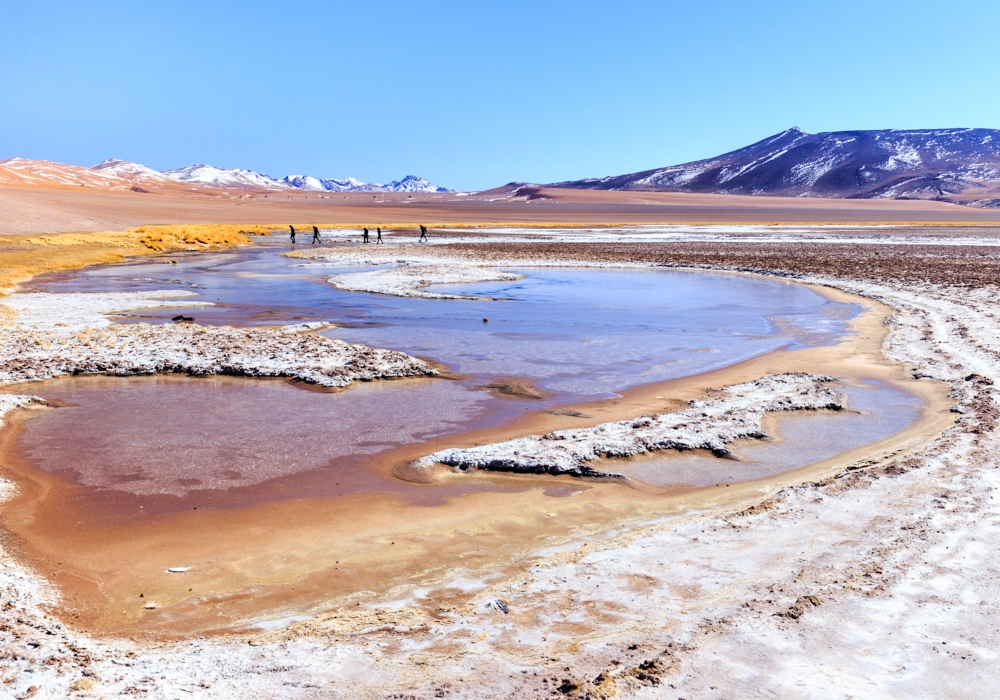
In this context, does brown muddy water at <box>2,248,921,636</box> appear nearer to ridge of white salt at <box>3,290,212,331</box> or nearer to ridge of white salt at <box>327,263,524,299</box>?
ridge of white salt at <box>3,290,212,331</box>

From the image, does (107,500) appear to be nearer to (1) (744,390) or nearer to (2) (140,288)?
(1) (744,390)

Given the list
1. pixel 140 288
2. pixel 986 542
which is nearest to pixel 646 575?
pixel 986 542

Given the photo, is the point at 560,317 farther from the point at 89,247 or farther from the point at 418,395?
the point at 89,247

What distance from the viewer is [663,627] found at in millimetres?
3578

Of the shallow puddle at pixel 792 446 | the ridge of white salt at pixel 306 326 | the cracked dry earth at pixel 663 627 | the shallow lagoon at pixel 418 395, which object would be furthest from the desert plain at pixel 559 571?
the ridge of white salt at pixel 306 326

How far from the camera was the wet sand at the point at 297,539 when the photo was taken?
159 inches

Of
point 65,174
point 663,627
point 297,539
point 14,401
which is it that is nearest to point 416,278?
point 14,401

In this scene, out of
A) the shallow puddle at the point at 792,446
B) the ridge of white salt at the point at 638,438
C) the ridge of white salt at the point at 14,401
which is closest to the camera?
the shallow puddle at the point at 792,446

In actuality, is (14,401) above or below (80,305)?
below

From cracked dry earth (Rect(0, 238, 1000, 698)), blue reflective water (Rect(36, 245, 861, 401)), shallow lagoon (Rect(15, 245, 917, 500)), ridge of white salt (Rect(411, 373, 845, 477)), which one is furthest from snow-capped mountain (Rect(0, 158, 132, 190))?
cracked dry earth (Rect(0, 238, 1000, 698))

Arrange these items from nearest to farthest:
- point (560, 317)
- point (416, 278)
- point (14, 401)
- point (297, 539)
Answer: point (297, 539), point (14, 401), point (560, 317), point (416, 278)

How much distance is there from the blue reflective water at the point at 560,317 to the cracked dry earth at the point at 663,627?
4.19 metres

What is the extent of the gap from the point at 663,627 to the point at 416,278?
63.7ft

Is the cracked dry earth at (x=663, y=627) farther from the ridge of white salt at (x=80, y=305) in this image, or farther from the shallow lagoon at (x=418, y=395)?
the ridge of white salt at (x=80, y=305)
